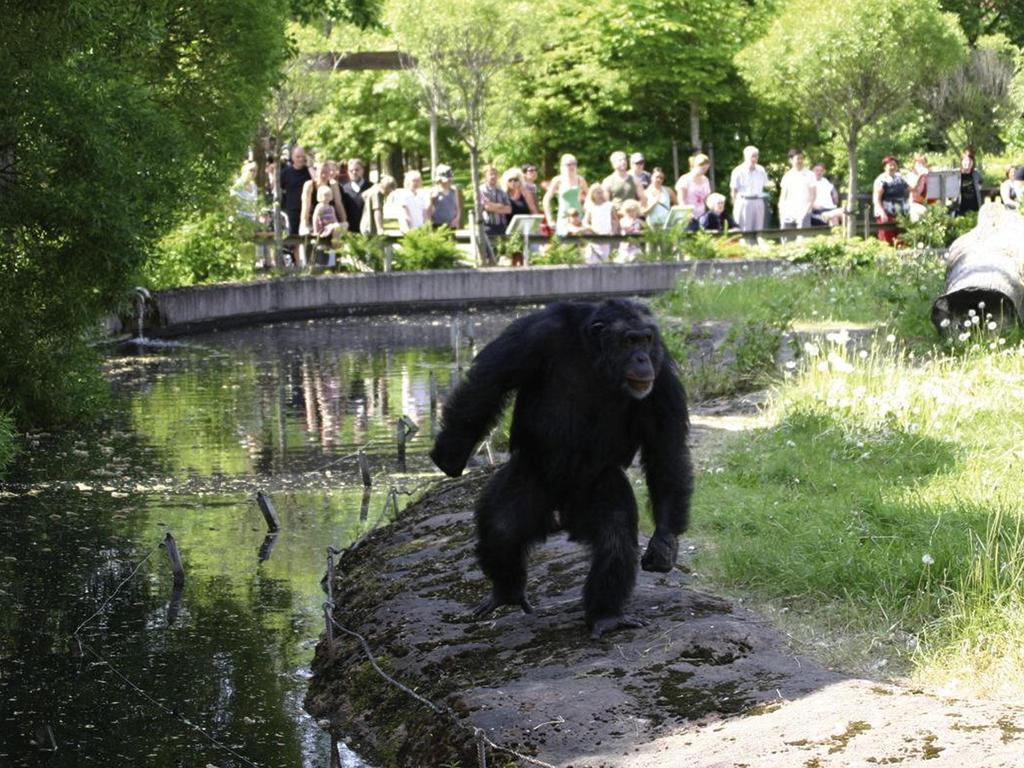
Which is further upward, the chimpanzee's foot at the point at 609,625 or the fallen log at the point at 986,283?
the fallen log at the point at 986,283

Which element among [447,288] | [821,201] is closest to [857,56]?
[821,201]

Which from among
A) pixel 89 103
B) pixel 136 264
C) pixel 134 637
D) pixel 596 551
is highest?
pixel 89 103

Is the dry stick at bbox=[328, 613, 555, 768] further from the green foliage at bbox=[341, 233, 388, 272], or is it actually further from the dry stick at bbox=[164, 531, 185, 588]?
the green foliage at bbox=[341, 233, 388, 272]

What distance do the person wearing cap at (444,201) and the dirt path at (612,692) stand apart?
20.9 m

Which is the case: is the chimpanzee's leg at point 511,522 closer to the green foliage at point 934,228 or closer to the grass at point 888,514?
the grass at point 888,514

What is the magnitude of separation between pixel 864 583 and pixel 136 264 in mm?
9840

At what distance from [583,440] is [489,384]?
483 millimetres

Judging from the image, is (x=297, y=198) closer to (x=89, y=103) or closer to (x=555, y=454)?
(x=89, y=103)

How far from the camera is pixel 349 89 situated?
171 ft

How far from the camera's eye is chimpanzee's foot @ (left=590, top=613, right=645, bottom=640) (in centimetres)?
737

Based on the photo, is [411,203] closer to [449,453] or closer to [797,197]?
[797,197]

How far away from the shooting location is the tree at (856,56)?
31.9m

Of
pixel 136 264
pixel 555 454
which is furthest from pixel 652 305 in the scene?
pixel 555 454

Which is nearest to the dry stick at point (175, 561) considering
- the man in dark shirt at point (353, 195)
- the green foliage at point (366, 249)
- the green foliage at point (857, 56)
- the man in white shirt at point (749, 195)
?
the green foliage at point (366, 249)
